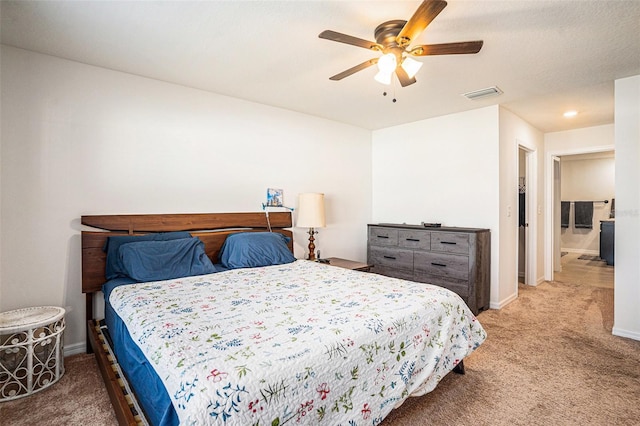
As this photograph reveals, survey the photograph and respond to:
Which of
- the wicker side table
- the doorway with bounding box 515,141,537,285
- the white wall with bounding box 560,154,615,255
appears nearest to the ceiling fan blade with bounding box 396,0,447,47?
the wicker side table

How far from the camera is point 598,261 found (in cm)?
671

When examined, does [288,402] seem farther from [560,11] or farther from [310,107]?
[310,107]

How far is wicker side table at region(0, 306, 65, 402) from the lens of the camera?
2049 millimetres

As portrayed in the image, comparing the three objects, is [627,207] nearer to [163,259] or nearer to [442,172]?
[442,172]

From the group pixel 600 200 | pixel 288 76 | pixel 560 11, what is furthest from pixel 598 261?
pixel 288 76

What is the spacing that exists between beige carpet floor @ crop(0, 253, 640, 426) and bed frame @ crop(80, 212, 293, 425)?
0.22m

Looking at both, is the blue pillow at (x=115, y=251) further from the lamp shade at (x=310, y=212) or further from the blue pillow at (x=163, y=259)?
the lamp shade at (x=310, y=212)

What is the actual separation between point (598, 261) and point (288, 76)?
7415 millimetres

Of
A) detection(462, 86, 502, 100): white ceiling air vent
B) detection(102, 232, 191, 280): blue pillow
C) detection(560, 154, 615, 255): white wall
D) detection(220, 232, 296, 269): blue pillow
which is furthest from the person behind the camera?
detection(560, 154, 615, 255): white wall

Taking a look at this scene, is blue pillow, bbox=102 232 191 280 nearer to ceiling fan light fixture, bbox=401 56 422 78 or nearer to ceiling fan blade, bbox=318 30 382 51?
ceiling fan blade, bbox=318 30 382 51

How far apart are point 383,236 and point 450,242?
0.93 metres

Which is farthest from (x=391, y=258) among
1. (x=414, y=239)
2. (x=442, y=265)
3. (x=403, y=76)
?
(x=403, y=76)

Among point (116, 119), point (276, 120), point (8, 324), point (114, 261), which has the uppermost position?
point (276, 120)

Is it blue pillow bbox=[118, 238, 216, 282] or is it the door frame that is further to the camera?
the door frame
